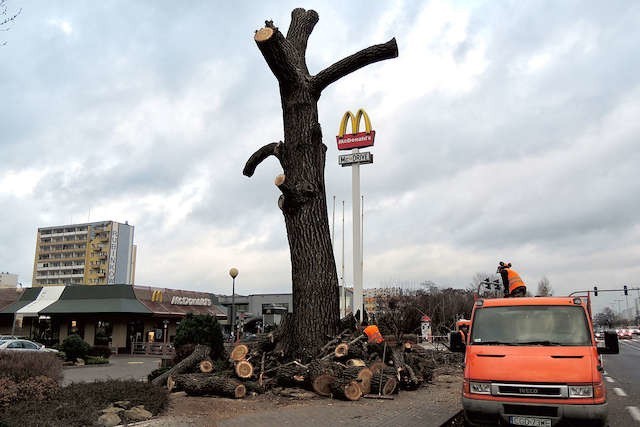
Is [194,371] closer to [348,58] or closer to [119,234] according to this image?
[348,58]

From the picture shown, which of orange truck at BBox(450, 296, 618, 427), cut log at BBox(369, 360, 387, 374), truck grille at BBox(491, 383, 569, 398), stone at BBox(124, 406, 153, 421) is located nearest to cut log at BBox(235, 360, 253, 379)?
cut log at BBox(369, 360, 387, 374)

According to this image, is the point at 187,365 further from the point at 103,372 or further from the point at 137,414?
the point at 103,372

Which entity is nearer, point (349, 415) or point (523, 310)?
→ point (523, 310)

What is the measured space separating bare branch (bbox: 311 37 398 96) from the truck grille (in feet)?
26.6

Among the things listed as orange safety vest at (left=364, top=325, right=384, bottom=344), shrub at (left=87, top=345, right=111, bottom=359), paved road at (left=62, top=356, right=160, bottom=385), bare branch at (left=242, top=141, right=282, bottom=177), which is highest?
bare branch at (left=242, top=141, right=282, bottom=177)

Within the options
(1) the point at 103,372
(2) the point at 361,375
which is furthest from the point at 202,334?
(1) the point at 103,372

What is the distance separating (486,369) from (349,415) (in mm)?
2818

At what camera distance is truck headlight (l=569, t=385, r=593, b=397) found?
6445mm

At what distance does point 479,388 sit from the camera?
6.90 meters

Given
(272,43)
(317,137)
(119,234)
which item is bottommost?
(317,137)

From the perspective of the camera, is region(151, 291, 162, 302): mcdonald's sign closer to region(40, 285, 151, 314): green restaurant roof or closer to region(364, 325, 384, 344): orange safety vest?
region(40, 285, 151, 314): green restaurant roof

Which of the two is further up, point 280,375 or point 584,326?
point 584,326

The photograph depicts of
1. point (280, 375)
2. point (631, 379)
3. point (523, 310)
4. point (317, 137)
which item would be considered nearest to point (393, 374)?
point (280, 375)

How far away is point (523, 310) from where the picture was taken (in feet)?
25.7
